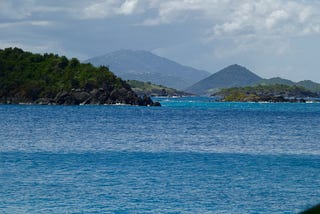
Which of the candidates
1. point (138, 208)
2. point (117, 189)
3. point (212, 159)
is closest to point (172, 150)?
point (212, 159)

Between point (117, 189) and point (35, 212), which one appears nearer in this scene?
point (35, 212)

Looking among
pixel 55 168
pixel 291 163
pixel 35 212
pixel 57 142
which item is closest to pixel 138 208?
pixel 35 212

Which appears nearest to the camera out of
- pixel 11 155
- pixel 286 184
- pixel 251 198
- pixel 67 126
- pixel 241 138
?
pixel 251 198

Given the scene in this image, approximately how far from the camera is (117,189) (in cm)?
5475

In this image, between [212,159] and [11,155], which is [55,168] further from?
[212,159]

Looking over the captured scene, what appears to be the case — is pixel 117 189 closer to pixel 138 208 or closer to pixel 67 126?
pixel 138 208

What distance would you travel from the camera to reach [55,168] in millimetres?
67625

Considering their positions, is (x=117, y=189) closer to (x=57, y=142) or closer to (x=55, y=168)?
(x=55, y=168)

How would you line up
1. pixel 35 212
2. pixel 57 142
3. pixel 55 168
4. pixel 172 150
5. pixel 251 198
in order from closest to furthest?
1. pixel 35 212
2. pixel 251 198
3. pixel 55 168
4. pixel 172 150
5. pixel 57 142

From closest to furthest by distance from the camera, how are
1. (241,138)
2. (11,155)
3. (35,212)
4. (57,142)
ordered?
(35,212) < (11,155) < (57,142) < (241,138)

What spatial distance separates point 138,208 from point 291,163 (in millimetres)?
31109

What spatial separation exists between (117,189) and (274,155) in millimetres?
34134

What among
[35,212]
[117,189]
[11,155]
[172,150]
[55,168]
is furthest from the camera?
[172,150]

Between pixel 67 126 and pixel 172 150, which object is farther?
pixel 67 126
